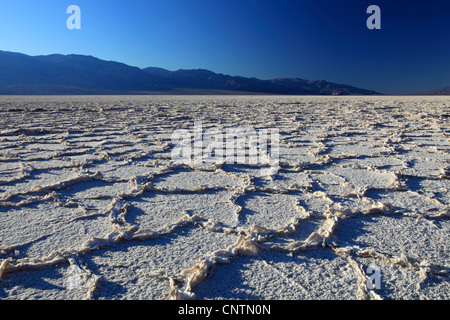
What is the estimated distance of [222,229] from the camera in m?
1.49

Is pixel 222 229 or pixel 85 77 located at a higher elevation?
pixel 85 77

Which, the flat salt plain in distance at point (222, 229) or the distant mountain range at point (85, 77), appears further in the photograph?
the distant mountain range at point (85, 77)

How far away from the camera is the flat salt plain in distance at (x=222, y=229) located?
42.7 inches

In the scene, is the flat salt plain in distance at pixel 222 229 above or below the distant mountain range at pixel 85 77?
below

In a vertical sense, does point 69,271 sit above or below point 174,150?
below

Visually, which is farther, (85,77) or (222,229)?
(85,77)

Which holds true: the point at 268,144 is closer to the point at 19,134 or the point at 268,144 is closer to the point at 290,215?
the point at 290,215

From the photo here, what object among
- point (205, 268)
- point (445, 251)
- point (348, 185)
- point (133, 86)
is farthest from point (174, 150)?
point (133, 86)

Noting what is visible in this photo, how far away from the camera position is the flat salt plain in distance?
1.08 metres

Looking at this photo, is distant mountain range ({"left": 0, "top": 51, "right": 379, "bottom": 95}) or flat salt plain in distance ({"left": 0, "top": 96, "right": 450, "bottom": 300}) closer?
flat salt plain in distance ({"left": 0, "top": 96, "right": 450, "bottom": 300})

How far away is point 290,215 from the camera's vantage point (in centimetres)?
166

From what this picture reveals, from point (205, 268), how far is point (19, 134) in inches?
169

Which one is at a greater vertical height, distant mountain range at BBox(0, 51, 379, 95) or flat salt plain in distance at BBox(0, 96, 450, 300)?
distant mountain range at BBox(0, 51, 379, 95)
